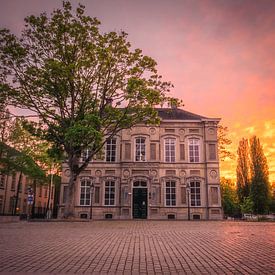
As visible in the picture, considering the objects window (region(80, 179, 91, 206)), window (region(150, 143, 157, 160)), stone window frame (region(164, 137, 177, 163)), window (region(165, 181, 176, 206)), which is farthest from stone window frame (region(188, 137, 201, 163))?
window (region(80, 179, 91, 206))

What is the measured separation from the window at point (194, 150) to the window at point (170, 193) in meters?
3.41

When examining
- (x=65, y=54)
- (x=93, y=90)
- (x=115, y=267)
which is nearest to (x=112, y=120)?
(x=93, y=90)

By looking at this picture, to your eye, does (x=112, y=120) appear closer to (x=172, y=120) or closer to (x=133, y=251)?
(x=172, y=120)

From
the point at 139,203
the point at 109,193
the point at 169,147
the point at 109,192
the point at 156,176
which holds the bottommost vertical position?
the point at 139,203

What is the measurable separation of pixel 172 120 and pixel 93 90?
12.8 meters

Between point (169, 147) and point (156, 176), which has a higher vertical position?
point (169, 147)

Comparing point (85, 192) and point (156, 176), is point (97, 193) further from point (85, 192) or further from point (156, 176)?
point (156, 176)

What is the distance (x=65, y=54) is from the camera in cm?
1961

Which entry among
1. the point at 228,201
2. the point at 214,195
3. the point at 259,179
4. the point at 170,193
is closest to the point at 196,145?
the point at 214,195

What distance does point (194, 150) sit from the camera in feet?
103

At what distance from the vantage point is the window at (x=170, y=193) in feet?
98.2

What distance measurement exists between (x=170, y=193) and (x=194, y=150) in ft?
17.8

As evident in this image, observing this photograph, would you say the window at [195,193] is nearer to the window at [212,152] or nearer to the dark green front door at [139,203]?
the window at [212,152]

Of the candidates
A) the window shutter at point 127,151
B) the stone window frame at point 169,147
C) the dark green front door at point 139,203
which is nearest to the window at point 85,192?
the window shutter at point 127,151
